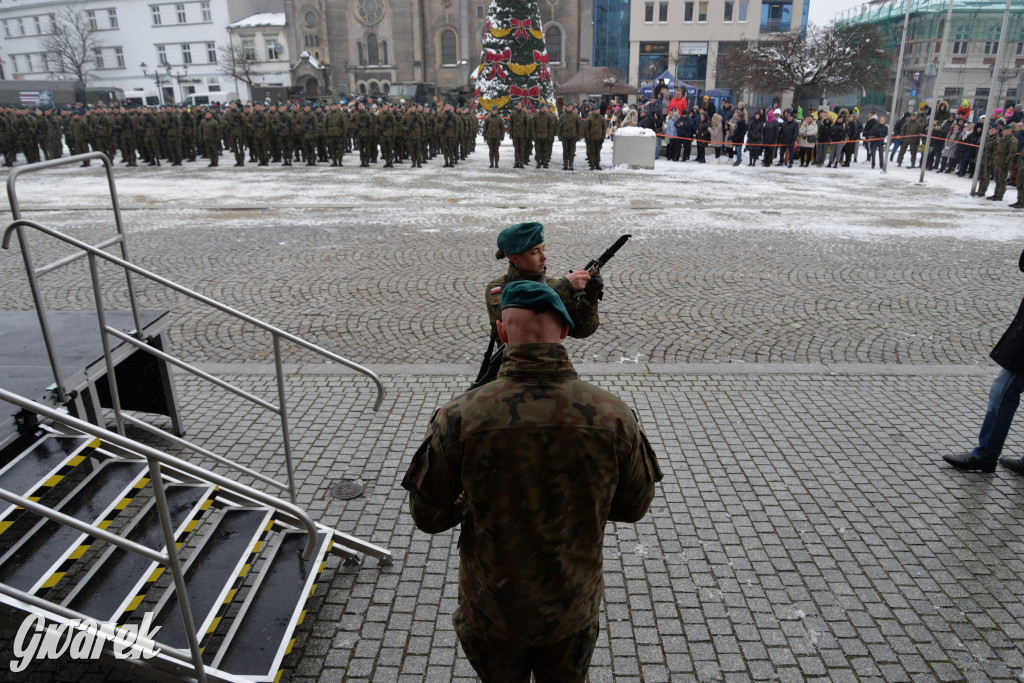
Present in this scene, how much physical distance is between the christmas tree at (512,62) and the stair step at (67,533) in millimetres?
27329

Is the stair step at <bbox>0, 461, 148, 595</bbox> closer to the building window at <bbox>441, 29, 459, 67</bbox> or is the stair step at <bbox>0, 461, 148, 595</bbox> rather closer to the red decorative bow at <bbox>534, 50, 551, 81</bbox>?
the red decorative bow at <bbox>534, 50, 551, 81</bbox>

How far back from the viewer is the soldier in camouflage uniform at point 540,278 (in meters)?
4.14

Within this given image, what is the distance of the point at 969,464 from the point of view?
5039 millimetres

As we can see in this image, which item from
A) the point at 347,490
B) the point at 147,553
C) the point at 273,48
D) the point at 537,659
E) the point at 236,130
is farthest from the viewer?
the point at 273,48

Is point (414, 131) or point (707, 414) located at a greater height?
point (414, 131)

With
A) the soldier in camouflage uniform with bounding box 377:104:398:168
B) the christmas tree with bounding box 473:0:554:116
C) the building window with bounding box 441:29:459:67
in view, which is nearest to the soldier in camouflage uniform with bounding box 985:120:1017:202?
the soldier in camouflage uniform with bounding box 377:104:398:168

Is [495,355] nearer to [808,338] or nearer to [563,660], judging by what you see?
[563,660]

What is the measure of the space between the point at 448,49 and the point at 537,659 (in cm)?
7344

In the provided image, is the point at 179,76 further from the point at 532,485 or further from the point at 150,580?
the point at 532,485

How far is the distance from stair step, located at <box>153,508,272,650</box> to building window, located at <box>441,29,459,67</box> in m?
70.7

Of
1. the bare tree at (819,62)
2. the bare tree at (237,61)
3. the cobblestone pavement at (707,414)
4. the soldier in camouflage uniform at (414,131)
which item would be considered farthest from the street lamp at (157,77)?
the cobblestone pavement at (707,414)

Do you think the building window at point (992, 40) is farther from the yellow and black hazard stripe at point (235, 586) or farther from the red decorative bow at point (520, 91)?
the yellow and black hazard stripe at point (235, 586)

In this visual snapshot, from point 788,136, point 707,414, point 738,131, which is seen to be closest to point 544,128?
point 738,131

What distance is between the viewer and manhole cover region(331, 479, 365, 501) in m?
4.63
